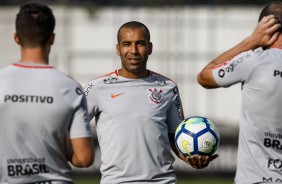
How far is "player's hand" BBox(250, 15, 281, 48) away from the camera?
7.53 metres

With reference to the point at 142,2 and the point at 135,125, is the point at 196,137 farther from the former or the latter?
the point at 142,2

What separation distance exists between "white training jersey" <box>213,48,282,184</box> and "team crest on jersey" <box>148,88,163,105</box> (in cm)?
105

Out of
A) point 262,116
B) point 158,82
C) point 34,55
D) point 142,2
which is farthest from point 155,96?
point 142,2

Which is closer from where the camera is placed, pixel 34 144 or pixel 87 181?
pixel 34 144

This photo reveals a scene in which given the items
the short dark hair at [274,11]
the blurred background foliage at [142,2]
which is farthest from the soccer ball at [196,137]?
the blurred background foliage at [142,2]

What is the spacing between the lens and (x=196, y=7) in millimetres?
29953

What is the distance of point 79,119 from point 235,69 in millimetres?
1922

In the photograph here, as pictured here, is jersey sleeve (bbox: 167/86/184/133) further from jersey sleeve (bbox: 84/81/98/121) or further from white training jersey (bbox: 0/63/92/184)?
white training jersey (bbox: 0/63/92/184)

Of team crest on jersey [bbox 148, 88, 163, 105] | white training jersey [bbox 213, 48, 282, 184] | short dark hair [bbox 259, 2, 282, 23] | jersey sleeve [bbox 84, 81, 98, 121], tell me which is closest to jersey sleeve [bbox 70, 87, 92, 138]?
white training jersey [bbox 213, 48, 282, 184]

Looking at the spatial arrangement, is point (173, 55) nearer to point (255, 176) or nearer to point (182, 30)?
point (182, 30)

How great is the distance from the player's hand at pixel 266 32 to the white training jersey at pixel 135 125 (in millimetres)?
1339

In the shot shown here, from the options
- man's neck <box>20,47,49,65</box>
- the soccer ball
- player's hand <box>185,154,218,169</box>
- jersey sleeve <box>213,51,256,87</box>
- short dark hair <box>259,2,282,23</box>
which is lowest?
player's hand <box>185,154,218,169</box>

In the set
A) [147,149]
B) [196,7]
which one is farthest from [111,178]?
[196,7]

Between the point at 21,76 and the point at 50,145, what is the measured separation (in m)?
0.56
